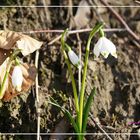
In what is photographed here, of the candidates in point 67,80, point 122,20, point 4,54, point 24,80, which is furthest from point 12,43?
point 122,20

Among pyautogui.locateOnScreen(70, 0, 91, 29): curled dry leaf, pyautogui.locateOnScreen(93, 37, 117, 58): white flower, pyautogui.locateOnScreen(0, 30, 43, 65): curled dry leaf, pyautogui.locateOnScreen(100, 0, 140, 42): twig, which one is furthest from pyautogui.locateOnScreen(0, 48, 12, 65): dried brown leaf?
pyautogui.locateOnScreen(100, 0, 140, 42): twig

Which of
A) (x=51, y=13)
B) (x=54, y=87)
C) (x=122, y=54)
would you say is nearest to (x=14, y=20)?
(x=51, y=13)

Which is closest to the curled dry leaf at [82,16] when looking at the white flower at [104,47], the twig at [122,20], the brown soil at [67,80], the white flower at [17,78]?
the brown soil at [67,80]

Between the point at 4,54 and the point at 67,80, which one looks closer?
the point at 4,54

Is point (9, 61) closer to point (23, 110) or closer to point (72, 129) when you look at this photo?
point (23, 110)

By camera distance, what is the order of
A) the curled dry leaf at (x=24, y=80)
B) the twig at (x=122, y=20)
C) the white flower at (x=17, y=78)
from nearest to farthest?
the white flower at (x=17, y=78) < the curled dry leaf at (x=24, y=80) < the twig at (x=122, y=20)

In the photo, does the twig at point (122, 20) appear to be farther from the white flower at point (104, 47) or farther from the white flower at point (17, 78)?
the white flower at point (17, 78)

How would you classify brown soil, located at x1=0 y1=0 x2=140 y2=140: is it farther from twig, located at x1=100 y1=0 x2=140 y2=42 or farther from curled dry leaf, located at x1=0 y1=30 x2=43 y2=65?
curled dry leaf, located at x1=0 y1=30 x2=43 y2=65

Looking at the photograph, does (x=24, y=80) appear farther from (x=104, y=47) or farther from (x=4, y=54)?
(x=104, y=47)
